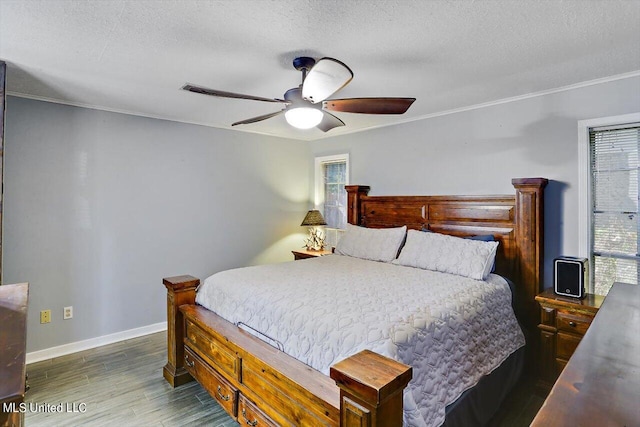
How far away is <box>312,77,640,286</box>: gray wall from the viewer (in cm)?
278

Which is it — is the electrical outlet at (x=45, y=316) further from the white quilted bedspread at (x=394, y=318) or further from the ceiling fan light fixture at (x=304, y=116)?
the ceiling fan light fixture at (x=304, y=116)

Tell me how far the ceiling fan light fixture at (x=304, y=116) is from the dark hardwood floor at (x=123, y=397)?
6.78ft

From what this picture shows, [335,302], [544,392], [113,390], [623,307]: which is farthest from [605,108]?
[113,390]

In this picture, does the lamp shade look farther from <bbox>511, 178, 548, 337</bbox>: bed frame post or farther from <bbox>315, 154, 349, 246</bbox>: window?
<bbox>511, 178, 548, 337</bbox>: bed frame post

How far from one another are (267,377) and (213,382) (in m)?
0.71

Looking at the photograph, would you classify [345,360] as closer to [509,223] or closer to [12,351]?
[12,351]

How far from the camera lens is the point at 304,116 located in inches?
89.9

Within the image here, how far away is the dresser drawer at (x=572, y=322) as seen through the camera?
92.8 inches

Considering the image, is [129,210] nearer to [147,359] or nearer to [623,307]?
[147,359]

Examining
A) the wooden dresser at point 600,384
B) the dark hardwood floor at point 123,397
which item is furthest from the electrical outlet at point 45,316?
the wooden dresser at point 600,384

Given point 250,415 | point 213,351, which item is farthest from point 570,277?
point 213,351

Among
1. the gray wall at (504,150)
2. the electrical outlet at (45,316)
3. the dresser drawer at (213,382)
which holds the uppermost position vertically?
the gray wall at (504,150)

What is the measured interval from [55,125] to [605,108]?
475 cm

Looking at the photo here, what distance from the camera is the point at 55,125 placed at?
321 centimetres
